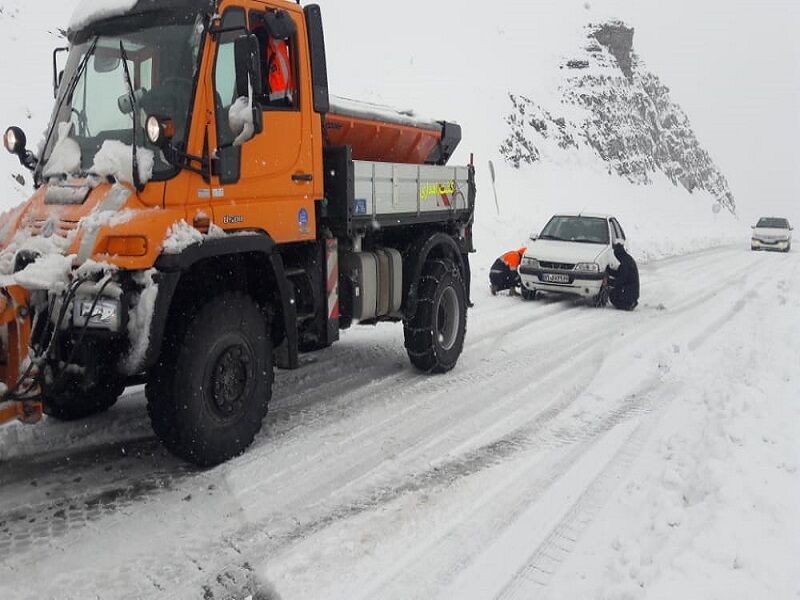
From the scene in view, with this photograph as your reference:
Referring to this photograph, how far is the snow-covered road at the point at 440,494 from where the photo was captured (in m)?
3.37

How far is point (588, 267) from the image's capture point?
12180mm

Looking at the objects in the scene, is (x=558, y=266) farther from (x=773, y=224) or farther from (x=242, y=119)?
(x=773, y=224)

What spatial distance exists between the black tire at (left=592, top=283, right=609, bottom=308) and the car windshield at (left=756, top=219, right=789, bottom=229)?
2053 centimetres

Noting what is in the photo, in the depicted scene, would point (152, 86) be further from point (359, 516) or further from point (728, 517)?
point (728, 517)

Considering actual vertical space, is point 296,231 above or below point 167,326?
above

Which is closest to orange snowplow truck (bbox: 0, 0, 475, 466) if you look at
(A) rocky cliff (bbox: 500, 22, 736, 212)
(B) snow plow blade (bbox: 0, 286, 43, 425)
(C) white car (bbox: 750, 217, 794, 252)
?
(B) snow plow blade (bbox: 0, 286, 43, 425)

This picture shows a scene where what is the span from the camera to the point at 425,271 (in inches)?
299

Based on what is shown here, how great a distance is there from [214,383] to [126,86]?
2.01 m

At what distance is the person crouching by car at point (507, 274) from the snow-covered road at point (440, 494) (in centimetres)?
565

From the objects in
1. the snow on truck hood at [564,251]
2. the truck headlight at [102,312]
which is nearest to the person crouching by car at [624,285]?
the snow on truck hood at [564,251]

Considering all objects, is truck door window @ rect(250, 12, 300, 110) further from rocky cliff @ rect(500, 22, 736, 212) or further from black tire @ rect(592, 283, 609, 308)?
rocky cliff @ rect(500, 22, 736, 212)

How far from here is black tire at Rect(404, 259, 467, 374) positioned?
7.25m

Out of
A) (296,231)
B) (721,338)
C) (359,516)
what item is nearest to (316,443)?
(359,516)

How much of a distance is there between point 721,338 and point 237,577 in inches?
300
